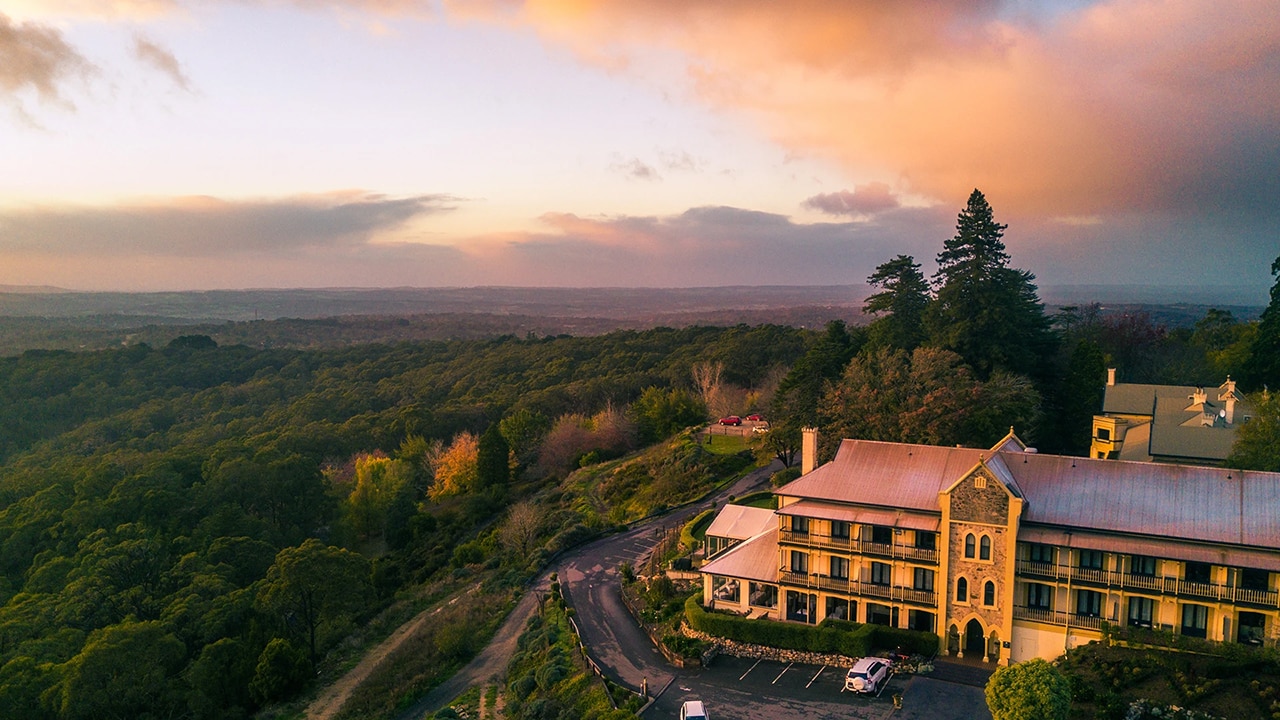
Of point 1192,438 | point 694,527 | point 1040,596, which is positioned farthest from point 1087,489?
point 694,527

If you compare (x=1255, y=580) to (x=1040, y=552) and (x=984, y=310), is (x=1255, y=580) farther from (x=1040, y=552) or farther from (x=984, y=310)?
(x=984, y=310)

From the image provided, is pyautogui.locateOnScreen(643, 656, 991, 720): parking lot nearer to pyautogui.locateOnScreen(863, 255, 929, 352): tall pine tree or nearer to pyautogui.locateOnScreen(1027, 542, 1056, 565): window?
pyautogui.locateOnScreen(1027, 542, 1056, 565): window

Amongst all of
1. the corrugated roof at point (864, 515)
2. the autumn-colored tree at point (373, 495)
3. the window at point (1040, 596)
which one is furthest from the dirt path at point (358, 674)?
the window at point (1040, 596)

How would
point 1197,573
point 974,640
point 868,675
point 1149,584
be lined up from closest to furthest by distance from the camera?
point 1197,573, point 1149,584, point 868,675, point 974,640

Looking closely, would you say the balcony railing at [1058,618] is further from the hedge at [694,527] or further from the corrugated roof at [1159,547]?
the hedge at [694,527]

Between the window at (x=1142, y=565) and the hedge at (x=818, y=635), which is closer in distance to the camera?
the window at (x=1142, y=565)

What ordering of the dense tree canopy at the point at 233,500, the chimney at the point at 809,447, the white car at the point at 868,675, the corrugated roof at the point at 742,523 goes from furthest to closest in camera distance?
the chimney at the point at 809,447, the corrugated roof at the point at 742,523, the dense tree canopy at the point at 233,500, the white car at the point at 868,675
